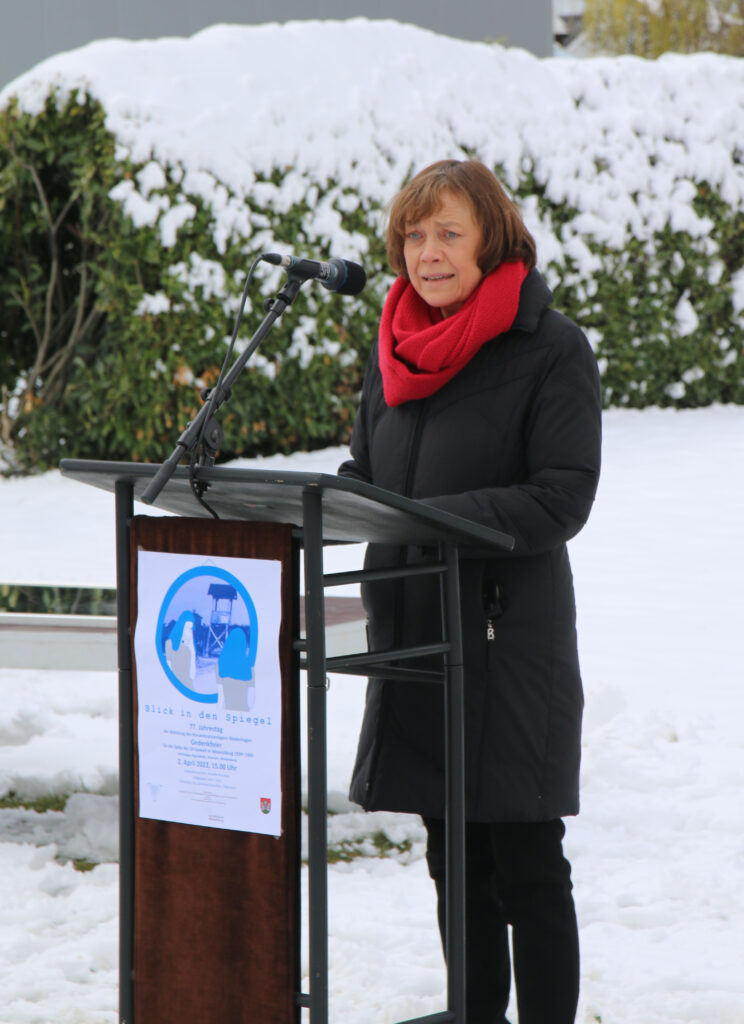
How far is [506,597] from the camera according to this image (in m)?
2.54

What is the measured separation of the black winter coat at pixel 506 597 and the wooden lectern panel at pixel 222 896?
0.44 metres

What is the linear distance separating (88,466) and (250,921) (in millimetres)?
783

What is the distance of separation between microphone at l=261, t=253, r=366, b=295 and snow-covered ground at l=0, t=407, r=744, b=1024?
1.65m

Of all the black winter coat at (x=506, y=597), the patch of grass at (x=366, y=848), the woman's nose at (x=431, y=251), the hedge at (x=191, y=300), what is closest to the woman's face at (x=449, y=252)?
the woman's nose at (x=431, y=251)

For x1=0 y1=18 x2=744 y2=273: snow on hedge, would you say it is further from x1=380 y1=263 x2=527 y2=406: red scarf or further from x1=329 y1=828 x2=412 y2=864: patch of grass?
x1=380 y1=263 x2=527 y2=406: red scarf

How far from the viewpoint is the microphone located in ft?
7.41

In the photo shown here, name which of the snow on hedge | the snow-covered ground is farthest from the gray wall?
the snow-covered ground

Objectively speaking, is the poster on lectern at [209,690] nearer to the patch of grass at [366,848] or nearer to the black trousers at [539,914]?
the black trousers at [539,914]

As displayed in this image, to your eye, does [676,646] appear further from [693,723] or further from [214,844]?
[214,844]

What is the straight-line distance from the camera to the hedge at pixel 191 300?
28.4ft

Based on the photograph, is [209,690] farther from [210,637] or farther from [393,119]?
[393,119]

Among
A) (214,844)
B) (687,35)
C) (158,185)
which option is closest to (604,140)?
(158,185)


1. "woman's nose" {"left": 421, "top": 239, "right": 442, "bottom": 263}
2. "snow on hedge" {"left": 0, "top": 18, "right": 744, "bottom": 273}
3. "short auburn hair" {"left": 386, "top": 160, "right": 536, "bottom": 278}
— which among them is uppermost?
"snow on hedge" {"left": 0, "top": 18, "right": 744, "bottom": 273}

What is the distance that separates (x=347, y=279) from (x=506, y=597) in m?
0.65
